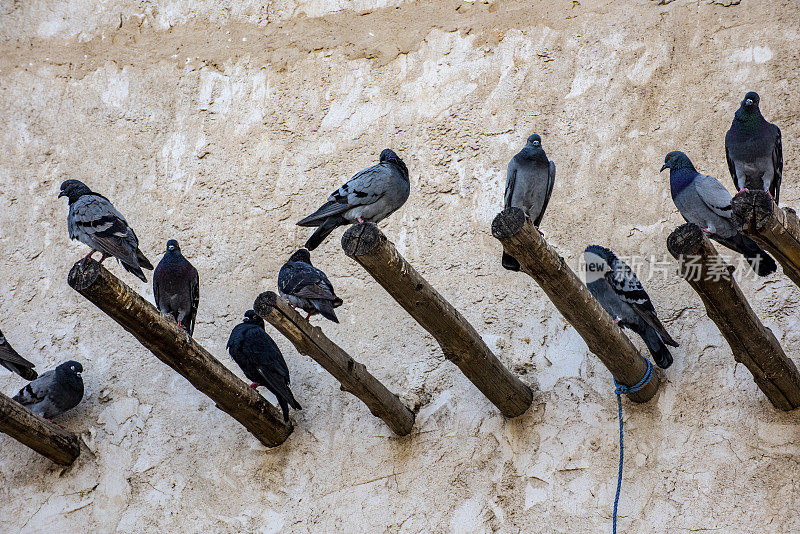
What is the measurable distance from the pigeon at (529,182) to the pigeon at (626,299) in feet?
1.25

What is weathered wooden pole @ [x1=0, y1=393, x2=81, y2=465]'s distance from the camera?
4.55m

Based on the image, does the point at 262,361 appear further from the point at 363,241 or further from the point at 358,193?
the point at 363,241

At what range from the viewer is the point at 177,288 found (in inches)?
194

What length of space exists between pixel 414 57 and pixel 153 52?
2.16 m

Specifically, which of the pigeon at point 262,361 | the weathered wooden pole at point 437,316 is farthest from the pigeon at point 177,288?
the weathered wooden pole at point 437,316

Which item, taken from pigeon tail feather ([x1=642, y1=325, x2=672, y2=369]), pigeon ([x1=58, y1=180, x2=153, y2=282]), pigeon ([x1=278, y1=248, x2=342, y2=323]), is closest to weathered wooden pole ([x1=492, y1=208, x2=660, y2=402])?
pigeon tail feather ([x1=642, y1=325, x2=672, y2=369])

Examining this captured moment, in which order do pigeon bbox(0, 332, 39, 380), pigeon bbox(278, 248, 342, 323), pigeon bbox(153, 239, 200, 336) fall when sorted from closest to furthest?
pigeon bbox(278, 248, 342, 323) → pigeon bbox(0, 332, 39, 380) → pigeon bbox(153, 239, 200, 336)

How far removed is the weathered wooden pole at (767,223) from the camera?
10.4 feet

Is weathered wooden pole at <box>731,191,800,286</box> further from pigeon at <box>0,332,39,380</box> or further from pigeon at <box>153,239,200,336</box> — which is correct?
pigeon at <box>0,332,39,380</box>

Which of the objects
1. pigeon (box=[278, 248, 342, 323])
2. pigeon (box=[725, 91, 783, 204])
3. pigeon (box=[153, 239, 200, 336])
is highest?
pigeon (box=[725, 91, 783, 204])

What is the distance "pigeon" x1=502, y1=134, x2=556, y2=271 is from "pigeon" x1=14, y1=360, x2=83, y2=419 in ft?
8.68

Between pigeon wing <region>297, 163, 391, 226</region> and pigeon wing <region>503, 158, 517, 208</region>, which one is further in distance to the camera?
pigeon wing <region>503, 158, 517, 208</region>

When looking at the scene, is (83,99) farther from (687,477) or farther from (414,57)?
(687,477)

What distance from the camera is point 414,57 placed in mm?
6266
